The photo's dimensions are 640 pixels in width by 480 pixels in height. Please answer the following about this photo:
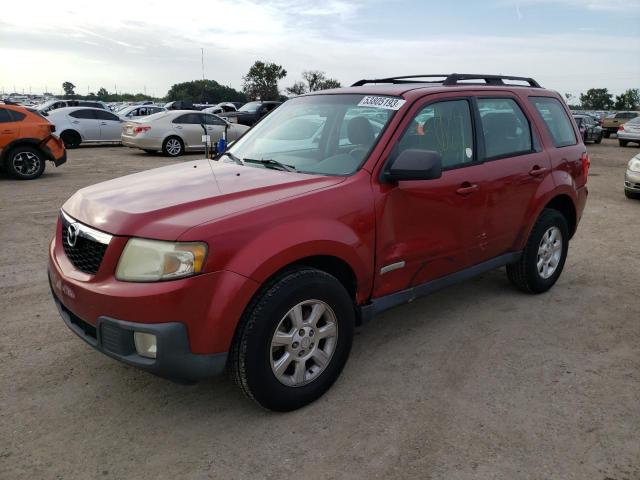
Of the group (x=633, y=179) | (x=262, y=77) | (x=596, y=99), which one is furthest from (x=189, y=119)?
(x=596, y=99)

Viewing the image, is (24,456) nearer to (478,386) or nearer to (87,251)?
(87,251)

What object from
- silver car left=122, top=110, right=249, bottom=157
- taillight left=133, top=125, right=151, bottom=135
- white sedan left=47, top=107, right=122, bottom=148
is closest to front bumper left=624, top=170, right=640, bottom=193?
silver car left=122, top=110, right=249, bottom=157

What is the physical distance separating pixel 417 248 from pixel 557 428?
131cm

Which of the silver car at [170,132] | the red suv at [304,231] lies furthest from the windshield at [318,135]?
the silver car at [170,132]

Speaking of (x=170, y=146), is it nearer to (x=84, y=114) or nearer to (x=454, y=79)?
(x=84, y=114)

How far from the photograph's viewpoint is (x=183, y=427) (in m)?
2.84

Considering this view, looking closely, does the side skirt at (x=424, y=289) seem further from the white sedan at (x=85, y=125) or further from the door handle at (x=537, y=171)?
the white sedan at (x=85, y=125)

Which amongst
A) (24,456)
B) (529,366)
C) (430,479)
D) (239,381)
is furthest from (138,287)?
(529,366)

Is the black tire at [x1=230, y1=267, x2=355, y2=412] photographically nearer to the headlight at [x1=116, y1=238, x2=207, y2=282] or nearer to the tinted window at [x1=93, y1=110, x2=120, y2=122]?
the headlight at [x1=116, y1=238, x2=207, y2=282]

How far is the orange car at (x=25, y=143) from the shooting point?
10.5m

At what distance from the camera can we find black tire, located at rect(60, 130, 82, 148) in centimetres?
1803

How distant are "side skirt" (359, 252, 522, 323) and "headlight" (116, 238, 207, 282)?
3.93 ft

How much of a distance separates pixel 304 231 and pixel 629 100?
86.5 metres

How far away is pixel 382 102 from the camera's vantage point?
3588 millimetres
